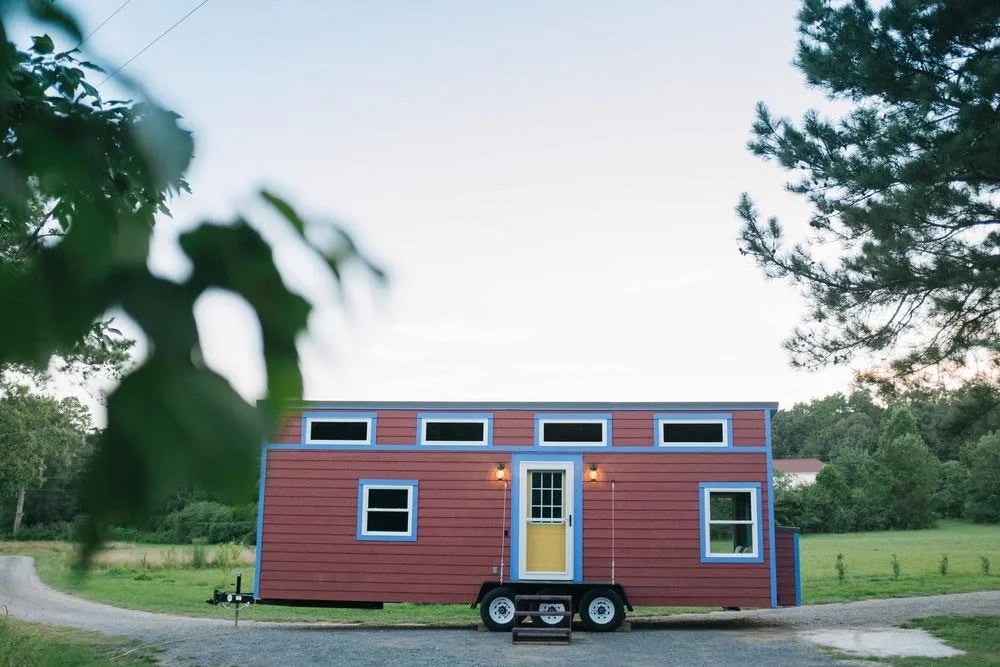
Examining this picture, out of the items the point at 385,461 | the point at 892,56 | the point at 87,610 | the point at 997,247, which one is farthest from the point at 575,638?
the point at 87,610

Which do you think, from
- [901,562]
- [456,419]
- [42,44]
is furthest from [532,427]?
[901,562]

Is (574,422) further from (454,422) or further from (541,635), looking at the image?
(541,635)

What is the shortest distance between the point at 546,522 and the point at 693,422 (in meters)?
2.66

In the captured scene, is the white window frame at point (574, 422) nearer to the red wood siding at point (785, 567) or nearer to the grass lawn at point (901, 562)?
the red wood siding at point (785, 567)

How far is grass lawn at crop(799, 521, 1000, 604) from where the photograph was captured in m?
20.0

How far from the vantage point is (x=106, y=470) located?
41cm

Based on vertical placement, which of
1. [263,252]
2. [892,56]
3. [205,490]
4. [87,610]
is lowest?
[87,610]

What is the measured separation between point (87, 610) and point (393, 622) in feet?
19.5

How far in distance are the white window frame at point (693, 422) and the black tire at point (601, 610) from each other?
233 centimetres

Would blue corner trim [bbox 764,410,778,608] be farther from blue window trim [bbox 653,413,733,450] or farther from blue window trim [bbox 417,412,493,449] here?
blue window trim [bbox 417,412,493,449]

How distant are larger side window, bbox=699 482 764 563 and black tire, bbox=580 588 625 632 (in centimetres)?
143

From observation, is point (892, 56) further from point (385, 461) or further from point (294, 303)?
point (294, 303)

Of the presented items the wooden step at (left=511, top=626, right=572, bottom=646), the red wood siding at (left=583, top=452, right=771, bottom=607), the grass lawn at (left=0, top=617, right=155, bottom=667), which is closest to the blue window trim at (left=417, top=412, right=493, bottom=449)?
the red wood siding at (left=583, top=452, right=771, bottom=607)

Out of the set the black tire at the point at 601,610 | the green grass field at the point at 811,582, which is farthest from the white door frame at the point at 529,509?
the green grass field at the point at 811,582
